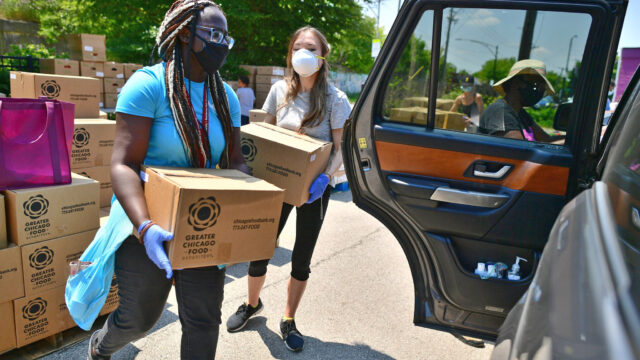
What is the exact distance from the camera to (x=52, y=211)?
2559mm

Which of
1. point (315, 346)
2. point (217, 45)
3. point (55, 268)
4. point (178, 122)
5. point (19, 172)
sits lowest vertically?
point (315, 346)

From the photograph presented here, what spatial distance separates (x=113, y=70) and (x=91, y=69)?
0.56 m

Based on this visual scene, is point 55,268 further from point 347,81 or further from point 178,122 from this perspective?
point 347,81

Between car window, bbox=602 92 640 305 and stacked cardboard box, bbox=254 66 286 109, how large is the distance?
9791 millimetres

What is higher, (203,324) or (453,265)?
(453,265)

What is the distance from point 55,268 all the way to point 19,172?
1.90 ft

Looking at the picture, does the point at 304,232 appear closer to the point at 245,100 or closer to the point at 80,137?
the point at 80,137

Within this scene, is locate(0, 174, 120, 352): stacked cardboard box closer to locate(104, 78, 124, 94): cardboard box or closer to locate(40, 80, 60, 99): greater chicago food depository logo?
locate(40, 80, 60, 99): greater chicago food depository logo

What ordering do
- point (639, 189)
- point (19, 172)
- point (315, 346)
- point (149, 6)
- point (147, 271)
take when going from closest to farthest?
point (639, 189)
point (147, 271)
point (19, 172)
point (315, 346)
point (149, 6)

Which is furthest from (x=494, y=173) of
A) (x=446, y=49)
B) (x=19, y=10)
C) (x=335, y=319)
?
(x=19, y=10)

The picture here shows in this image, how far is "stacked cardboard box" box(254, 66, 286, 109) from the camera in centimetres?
1073

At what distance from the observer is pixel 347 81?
3200 centimetres

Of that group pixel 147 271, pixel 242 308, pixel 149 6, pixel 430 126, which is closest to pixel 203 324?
pixel 147 271

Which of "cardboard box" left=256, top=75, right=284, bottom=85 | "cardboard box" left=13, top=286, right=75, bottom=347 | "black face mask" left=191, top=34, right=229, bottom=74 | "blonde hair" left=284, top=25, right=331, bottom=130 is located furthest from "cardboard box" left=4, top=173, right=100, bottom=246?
Result: "cardboard box" left=256, top=75, right=284, bottom=85
